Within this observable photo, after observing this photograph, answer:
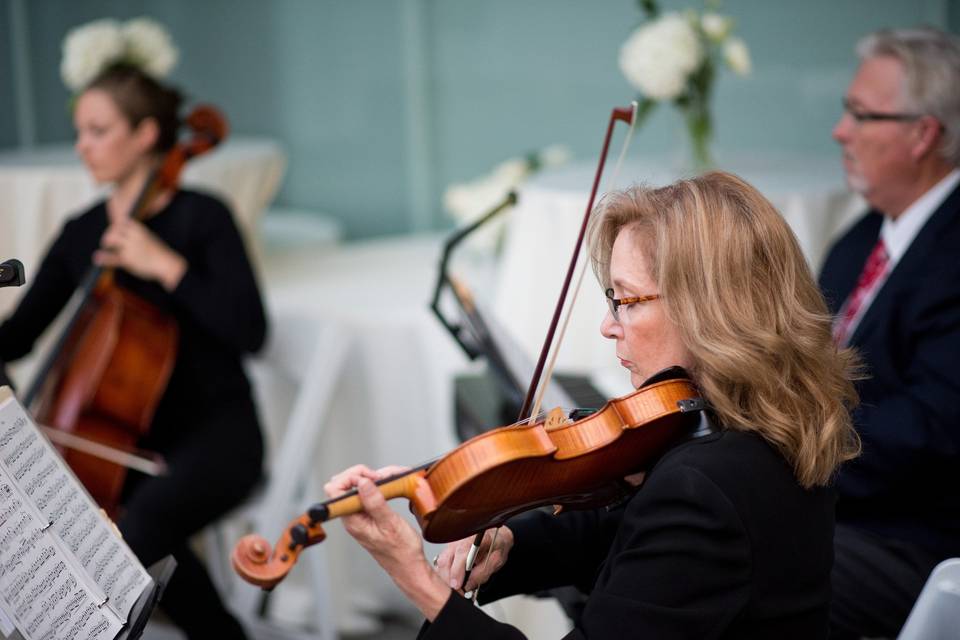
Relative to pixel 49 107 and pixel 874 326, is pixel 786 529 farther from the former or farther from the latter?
pixel 49 107

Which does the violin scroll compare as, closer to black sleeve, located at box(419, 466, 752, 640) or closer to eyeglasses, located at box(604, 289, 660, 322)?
black sleeve, located at box(419, 466, 752, 640)

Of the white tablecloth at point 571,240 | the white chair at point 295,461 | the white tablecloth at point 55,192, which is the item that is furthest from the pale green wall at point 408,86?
the white chair at point 295,461

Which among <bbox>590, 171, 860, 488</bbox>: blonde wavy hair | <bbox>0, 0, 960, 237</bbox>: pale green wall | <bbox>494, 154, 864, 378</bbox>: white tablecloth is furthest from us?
<bbox>0, 0, 960, 237</bbox>: pale green wall

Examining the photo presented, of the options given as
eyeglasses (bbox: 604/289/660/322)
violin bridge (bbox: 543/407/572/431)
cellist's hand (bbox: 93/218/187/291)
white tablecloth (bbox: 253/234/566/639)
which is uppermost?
eyeglasses (bbox: 604/289/660/322)

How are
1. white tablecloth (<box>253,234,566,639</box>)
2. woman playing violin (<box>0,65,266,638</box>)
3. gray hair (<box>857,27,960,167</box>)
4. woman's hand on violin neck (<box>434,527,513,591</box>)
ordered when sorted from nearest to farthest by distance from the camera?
1. woman's hand on violin neck (<box>434,527,513,591</box>)
2. gray hair (<box>857,27,960,167</box>)
3. woman playing violin (<box>0,65,266,638</box>)
4. white tablecloth (<box>253,234,566,639</box>)

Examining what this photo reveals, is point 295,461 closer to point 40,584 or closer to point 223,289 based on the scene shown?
point 223,289

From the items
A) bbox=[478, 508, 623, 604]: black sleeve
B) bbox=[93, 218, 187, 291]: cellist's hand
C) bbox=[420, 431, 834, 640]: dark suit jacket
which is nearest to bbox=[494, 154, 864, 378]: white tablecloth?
bbox=[93, 218, 187, 291]: cellist's hand

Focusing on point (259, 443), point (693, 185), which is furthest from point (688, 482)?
point (259, 443)

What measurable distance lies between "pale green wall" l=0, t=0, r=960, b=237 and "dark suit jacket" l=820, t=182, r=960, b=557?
2481mm

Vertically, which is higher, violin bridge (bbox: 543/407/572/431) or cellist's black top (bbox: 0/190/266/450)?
violin bridge (bbox: 543/407/572/431)

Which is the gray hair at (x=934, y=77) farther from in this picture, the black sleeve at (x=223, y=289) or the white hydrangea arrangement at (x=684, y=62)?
the black sleeve at (x=223, y=289)

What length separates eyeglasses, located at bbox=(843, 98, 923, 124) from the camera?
7.25 feet

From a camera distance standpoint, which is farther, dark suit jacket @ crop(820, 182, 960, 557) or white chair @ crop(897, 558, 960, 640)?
dark suit jacket @ crop(820, 182, 960, 557)

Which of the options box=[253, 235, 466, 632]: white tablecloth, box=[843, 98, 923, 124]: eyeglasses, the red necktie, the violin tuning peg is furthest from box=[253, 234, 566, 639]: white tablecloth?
the violin tuning peg
